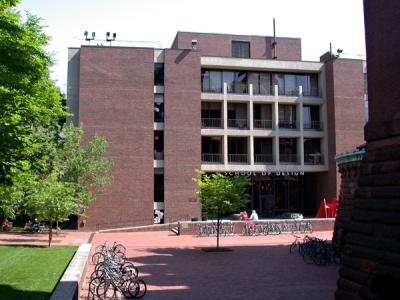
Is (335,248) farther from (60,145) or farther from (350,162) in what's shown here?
(60,145)

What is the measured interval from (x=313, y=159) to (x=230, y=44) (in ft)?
50.2

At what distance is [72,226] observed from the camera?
39.5 meters

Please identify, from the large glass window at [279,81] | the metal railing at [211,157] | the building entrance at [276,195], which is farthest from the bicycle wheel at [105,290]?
the large glass window at [279,81]

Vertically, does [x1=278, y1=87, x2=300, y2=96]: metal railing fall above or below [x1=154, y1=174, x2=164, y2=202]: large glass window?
above

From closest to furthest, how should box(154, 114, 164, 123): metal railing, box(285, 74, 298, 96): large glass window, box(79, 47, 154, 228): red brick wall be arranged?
box(79, 47, 154, 228): red brick wall < box(154, 114, 164, 123): metal railing < box(285, 74, 298, 96): large glass window

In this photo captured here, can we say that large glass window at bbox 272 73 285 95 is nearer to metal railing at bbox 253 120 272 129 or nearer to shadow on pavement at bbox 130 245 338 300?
metal railing at bbox 253 120 272 129

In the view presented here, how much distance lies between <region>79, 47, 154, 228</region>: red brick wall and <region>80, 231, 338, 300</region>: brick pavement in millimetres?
14265

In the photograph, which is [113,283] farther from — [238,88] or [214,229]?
[238,88]

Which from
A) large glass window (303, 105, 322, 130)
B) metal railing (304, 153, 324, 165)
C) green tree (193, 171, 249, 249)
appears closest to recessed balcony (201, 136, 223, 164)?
metal railing (304, 153, 324, 165)

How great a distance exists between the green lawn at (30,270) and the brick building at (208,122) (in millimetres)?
17361

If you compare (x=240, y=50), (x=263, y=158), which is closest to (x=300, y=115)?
(x=263, y=158)

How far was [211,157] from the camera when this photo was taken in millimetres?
43125

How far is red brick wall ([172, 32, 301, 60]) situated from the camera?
50375 mm

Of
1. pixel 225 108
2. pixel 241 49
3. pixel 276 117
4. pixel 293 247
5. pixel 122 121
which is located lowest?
pixel 293 247
